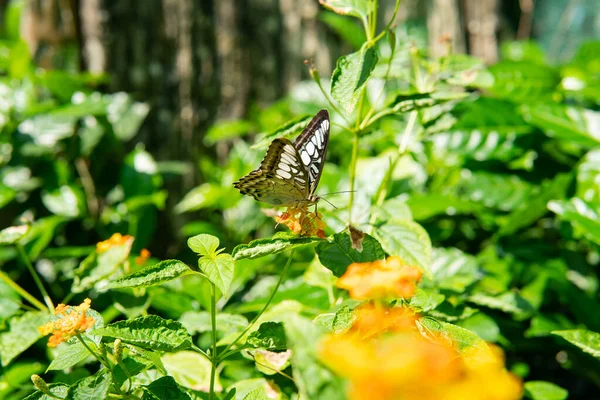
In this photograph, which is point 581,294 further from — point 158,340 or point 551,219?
point 158,340

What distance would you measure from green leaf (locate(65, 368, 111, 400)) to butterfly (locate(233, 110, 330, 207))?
0.40 metres

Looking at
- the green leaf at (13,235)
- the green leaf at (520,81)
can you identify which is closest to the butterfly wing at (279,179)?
the green leaf at (13,235)

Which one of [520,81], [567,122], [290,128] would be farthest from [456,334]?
[520,81]

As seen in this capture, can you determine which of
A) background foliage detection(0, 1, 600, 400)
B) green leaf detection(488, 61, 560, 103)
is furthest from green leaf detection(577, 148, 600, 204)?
green leaf detection(488, 61, 560, 103)

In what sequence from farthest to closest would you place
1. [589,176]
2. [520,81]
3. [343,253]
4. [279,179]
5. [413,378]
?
[520,81] < [589,176] < [279,179] < [343,253] < [413,378]

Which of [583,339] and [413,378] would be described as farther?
[583,339]

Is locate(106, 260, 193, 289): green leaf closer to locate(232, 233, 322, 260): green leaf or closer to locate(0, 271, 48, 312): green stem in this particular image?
locate(232, 233, 322, 260): green leaf

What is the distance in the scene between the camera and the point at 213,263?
0.84 m

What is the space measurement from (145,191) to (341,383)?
1.41m

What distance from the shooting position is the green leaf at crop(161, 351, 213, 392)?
1112 mm

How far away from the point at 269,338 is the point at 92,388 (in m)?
0.26

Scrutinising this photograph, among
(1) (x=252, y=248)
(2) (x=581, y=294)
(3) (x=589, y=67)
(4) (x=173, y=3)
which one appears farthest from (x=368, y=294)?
(4) (x=173, y=3)

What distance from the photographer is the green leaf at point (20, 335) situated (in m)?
1.10

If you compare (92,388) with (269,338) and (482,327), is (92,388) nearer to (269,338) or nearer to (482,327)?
(269,338)
